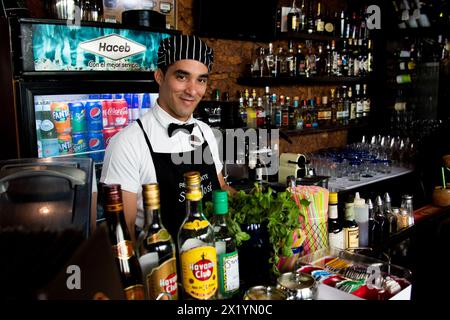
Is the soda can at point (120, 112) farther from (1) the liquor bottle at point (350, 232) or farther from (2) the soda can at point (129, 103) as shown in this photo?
(1) the liquor bottle at point (350, 232)

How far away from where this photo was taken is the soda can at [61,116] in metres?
2.43

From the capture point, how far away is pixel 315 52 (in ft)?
15.7

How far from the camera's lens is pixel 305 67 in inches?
173

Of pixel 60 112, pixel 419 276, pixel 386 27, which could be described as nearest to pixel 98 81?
pixel 60 112

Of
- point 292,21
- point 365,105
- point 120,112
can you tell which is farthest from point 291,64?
point 120,112

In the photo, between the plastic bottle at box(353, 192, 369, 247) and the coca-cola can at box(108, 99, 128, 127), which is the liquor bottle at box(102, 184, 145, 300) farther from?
the coca-cola can at box(108, 99, 128, 127)

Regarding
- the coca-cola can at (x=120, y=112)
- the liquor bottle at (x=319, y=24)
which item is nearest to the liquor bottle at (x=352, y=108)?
the liquor bottle at (x=319, y=24)

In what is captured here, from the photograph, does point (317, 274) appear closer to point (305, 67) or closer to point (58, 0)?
Answer: point (58, 0)

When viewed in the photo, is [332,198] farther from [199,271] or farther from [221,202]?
[199,271]

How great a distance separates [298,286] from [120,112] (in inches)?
81.9

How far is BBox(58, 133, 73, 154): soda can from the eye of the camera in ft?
8.18

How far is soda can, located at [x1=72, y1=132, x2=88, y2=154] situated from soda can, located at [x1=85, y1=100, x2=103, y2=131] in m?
0.07

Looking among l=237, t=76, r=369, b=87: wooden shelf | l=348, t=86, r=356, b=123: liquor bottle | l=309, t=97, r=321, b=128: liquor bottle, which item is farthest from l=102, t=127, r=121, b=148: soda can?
l=348, t=86, r=356, b=123: liquor bottle
